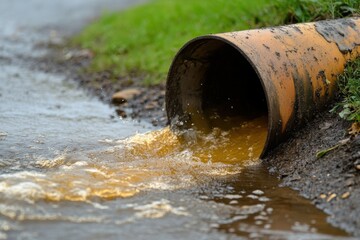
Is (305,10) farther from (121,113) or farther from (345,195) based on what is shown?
(345,195)

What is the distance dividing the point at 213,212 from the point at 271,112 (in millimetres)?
1091

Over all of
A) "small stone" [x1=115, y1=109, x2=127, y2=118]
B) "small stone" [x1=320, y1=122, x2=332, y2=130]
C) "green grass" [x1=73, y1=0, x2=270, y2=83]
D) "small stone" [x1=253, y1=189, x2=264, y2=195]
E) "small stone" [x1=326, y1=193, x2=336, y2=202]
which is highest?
"green grass" [x1=73, y1=0, x2=270, y2=83]

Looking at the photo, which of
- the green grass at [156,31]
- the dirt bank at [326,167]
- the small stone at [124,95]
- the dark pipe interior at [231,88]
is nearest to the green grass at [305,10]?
the green grass at [156,31]

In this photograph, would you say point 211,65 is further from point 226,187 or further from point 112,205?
point 112,205

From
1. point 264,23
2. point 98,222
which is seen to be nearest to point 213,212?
point 98,222

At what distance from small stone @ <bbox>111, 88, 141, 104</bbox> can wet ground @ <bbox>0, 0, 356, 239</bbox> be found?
1.37 ft

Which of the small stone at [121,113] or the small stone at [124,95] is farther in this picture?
the small stone at [124,95]

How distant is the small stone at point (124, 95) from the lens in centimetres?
729

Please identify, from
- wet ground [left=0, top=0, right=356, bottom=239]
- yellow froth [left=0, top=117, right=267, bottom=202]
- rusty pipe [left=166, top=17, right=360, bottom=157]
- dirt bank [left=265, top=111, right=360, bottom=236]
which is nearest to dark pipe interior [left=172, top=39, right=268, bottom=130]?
rusty pipe [left=166, top=17, right=360, bottom=157]

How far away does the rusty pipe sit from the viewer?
15.9 feet

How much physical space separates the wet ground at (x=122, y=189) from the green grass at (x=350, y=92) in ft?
2.66

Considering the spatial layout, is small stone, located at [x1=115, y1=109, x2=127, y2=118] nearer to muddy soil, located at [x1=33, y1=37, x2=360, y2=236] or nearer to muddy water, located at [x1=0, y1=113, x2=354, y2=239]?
muddy soil, located at [x1=33, y1=37, x2=360, y2=236]

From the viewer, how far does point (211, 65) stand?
579 cm

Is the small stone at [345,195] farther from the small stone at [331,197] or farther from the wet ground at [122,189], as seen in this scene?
the wet ground at [122,189]
